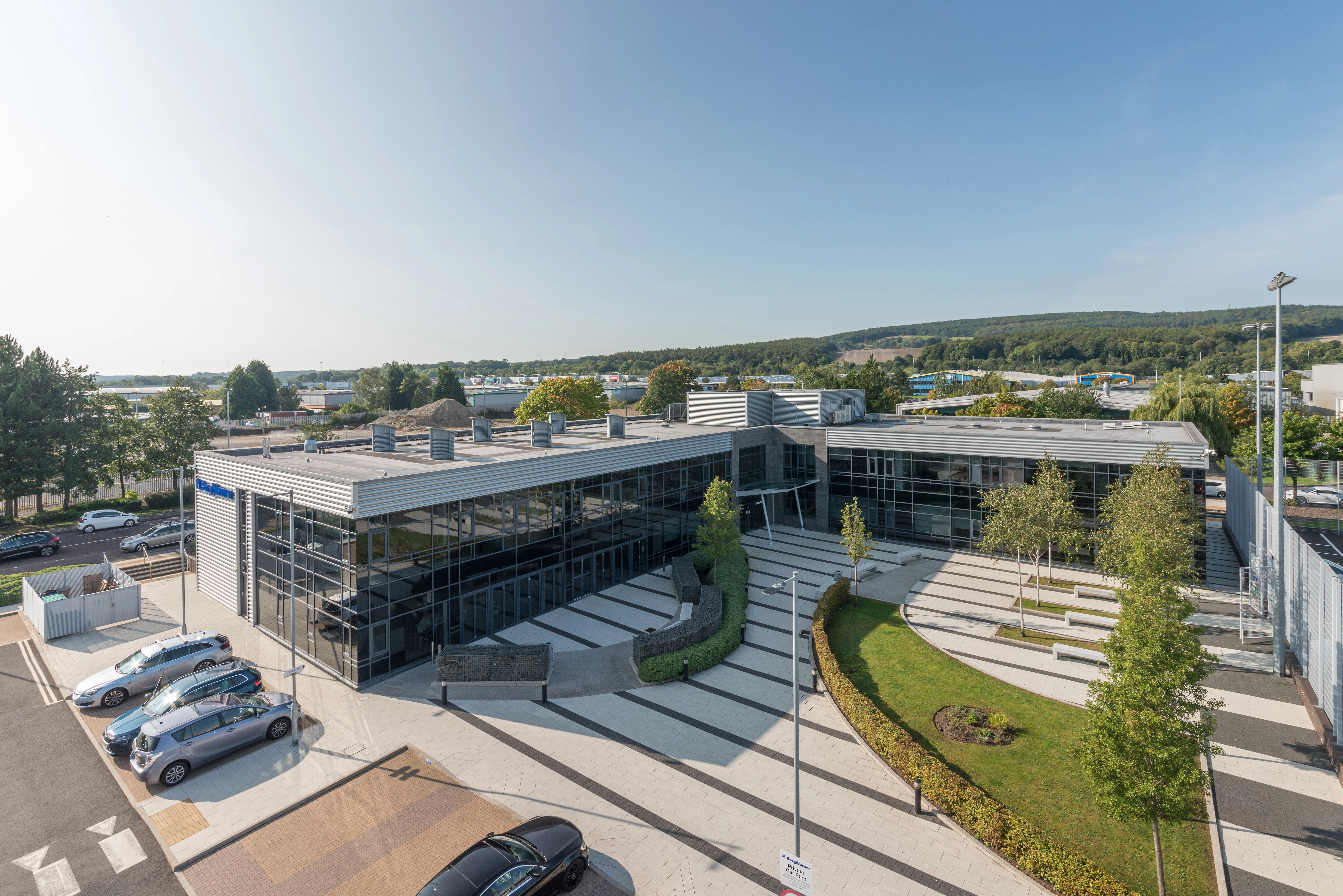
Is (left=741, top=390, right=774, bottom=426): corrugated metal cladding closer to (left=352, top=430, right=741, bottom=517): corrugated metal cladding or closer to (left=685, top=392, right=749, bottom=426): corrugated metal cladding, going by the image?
(left=685, top=392, right=749, bottom=426): corrugated metal cladding

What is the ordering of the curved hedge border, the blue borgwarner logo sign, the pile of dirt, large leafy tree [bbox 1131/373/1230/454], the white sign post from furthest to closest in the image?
the pile of dirt, large leafy tree [bbox 1131/373/1230/454], the blue borgwarner logo sign, the curved hedge border, the white sign post

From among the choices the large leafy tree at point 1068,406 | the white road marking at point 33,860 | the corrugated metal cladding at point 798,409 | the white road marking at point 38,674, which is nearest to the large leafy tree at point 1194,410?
the large leafy tree at point 1068,406

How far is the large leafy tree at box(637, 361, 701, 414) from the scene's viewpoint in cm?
10094

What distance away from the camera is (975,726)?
1708 cm

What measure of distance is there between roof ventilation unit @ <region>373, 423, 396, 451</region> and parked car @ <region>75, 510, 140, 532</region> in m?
28.0

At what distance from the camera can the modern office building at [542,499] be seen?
20.7m

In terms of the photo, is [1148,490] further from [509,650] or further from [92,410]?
[92,410]

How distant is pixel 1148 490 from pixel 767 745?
17.9m

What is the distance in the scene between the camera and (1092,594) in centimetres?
2747

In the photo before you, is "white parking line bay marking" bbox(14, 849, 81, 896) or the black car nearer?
the black car

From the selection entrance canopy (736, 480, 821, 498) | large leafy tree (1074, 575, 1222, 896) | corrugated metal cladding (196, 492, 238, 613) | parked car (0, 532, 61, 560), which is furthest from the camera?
entrance canopy (736, 480, 821, 498)

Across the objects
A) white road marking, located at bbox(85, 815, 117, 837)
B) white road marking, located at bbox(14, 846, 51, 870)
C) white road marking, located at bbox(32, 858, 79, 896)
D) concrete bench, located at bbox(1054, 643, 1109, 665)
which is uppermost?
concrete bench, located at bbox(1054, 643, 1109, 665)

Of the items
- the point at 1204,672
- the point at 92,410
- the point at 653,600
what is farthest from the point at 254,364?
the point at 1204,672

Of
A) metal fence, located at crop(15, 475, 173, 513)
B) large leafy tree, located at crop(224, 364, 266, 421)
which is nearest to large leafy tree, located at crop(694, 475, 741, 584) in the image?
metal fence, located at crop(15, 475, 173, 513)
